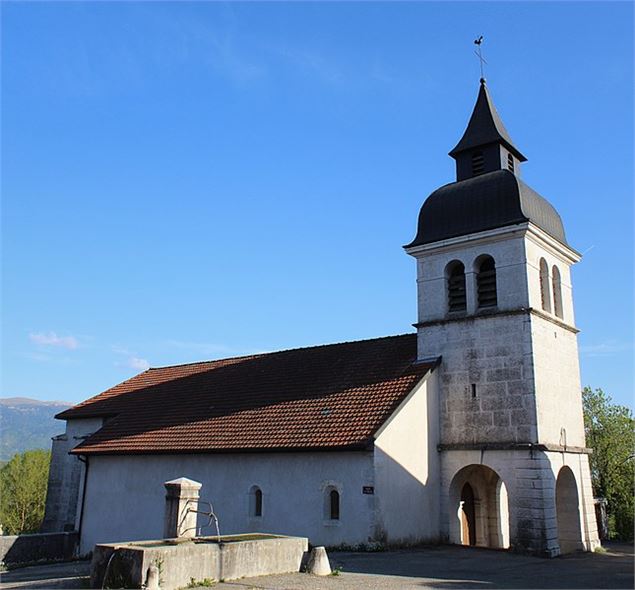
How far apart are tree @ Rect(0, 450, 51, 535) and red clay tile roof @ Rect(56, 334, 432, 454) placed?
29858mm

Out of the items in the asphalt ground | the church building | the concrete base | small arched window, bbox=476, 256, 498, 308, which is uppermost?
small arched window, bbox=476, 256, 498, 308

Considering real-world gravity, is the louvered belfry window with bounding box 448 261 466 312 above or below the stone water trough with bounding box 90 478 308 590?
above

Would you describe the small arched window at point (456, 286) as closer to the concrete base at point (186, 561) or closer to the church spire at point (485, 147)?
the church spire at point (485, 147)

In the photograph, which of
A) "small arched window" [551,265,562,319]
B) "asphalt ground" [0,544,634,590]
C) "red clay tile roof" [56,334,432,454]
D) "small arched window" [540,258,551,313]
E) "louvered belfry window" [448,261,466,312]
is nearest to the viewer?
"asphalt ground" [0,544,634,590]

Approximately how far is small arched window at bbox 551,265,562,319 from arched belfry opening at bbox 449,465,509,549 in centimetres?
520

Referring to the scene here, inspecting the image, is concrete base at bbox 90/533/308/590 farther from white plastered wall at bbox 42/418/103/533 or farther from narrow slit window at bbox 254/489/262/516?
white plastered wall at bbox 42/418/103/533

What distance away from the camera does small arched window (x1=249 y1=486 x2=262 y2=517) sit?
1870 centimetres

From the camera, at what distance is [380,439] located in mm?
16719

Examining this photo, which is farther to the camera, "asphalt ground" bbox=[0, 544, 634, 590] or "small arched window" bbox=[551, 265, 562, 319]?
"small arched window" bbox=[551, 265, 562, 319]

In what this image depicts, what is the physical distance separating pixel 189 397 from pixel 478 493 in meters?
10.5

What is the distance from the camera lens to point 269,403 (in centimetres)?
2064

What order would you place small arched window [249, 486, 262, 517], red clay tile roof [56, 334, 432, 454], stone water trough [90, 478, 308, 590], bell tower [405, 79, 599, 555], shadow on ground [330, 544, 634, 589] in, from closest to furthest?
stone water trough [90, 478, 308, 590] < shadow on ground [330, 544, 634, 589] < bell tower [405, 79, 599, 555] < red clay tile roof [56, 334, 432, 454] < small arched window [249, 486, 262, 517]

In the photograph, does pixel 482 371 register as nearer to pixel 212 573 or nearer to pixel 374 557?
pixel 374 557

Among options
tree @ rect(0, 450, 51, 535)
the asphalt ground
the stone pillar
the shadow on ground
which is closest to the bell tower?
the shadow on ground
